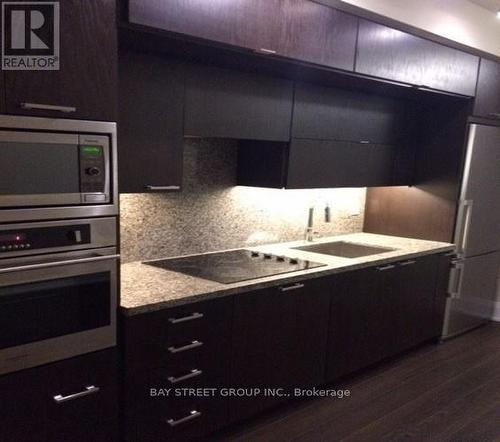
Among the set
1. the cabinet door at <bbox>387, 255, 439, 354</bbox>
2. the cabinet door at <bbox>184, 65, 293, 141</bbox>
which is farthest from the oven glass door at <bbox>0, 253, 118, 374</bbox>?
the cabinet door at <bbox>387, 255, 439, 354</bbox>

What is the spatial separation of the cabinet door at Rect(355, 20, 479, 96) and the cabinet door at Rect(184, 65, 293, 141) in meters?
0.53

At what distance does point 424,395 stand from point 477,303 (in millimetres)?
1556

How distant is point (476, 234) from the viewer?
4062 mm

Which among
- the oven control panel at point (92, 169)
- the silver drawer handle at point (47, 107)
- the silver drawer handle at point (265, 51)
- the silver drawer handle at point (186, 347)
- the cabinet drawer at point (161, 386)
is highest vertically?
the silver drawer handle at point (265, 51)

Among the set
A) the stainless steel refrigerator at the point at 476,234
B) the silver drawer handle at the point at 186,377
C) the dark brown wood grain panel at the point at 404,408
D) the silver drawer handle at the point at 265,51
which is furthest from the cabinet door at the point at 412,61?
the dark brown wood grain panel at the point at 404,408

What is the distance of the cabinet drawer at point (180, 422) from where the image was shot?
212cm

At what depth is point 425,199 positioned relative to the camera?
13.1 feet

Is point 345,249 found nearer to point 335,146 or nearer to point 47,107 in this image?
point 335,146

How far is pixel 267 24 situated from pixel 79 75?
104 centimetres

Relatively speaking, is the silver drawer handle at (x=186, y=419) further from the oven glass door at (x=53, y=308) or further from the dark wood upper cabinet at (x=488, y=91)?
the dark wood upper cabinet at (x=488, y=91)

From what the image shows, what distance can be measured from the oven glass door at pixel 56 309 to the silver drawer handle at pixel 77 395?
0.16 m

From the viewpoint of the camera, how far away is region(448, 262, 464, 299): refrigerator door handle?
A: 3.93 meters

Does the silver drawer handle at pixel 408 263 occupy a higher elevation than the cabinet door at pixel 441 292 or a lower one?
higher

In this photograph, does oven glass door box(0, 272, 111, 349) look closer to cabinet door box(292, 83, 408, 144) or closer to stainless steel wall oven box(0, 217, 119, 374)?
stainless steel wall oven box(0, 217, 119, 374)
